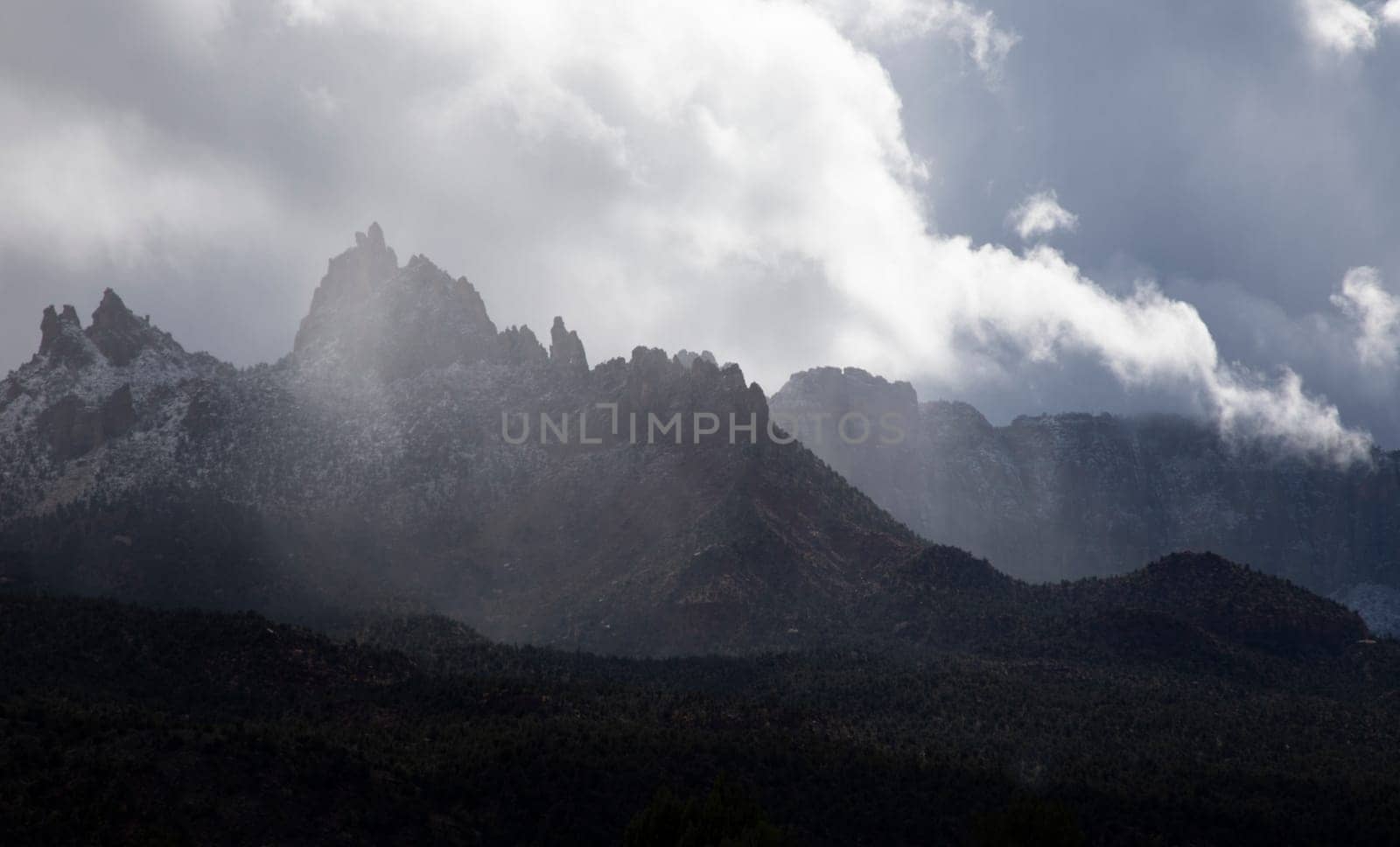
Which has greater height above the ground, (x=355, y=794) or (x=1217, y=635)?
(x=1217, y=635)

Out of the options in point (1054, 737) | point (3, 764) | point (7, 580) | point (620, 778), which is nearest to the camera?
point (3, 764)

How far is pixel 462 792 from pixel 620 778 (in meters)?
14.2

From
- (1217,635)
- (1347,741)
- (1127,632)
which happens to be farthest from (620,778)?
(1217,635)

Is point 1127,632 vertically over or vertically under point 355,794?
over

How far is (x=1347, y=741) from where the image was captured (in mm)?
139625

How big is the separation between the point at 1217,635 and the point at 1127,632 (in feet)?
48.9

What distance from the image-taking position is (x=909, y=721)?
→ 14375 cm

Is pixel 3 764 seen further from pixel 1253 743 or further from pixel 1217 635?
pixel 1217 635

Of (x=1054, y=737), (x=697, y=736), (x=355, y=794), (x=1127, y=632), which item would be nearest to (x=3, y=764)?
(x=355, y=794)

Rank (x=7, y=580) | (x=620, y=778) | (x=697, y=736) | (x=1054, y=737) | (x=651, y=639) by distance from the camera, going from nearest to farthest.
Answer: (x=620, y=778)
(x=697, y=736)
(x=1054, y=737)
(x=7, y=580)
(x=651, y=639)

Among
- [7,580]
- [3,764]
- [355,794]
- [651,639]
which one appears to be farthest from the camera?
[651,639]

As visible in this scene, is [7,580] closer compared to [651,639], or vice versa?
[7,580]

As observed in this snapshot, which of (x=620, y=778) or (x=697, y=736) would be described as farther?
(x=697, y=736)

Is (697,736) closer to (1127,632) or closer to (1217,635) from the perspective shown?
(1127,632)
